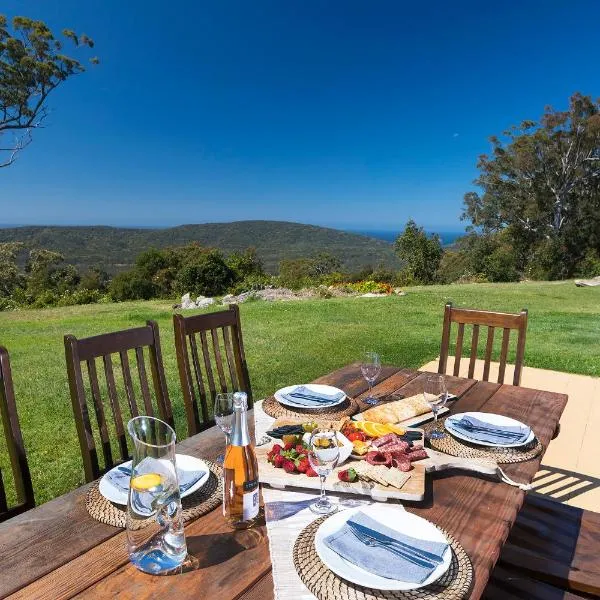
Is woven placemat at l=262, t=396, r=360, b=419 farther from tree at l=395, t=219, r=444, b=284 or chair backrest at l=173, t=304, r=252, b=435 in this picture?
tree at l=395, t=219, r=444, b=284

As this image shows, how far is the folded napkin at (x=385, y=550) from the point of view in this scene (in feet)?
2.76

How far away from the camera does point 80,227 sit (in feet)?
164

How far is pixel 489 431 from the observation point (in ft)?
4.96

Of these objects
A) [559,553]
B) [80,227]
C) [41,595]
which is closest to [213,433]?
[41,595]

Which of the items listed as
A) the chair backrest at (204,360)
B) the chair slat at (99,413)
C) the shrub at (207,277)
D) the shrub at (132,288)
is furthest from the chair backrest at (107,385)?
the shrub at (132,288)

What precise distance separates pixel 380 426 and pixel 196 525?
617 millimetres

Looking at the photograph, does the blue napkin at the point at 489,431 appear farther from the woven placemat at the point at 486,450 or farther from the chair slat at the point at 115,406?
the chair slat at the point at 115,406

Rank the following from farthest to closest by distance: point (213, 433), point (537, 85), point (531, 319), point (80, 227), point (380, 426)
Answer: point (80, 227) < point (537, 85) < point (531, 319) < point (213, 433) < point (380, 426)

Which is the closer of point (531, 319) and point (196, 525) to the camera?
point (196, 525)

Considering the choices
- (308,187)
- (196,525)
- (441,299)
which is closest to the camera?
(196,525)

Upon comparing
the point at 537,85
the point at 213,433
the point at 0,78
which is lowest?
the point at 213,433

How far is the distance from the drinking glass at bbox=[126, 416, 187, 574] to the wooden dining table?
32 mm

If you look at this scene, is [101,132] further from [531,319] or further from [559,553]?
[559,553]

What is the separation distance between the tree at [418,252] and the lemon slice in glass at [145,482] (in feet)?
60.8
